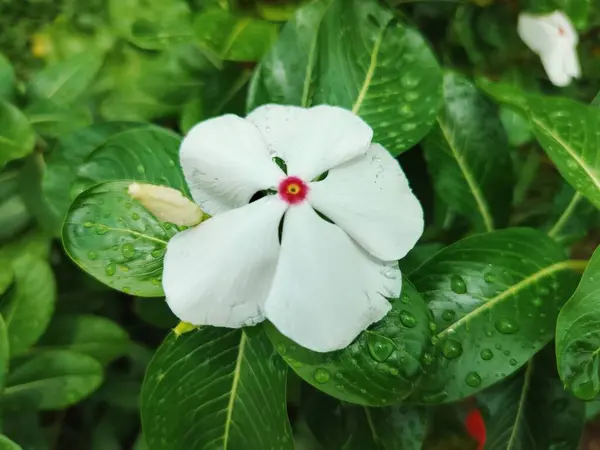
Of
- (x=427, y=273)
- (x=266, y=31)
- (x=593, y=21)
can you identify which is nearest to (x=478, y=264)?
(x=427, y=273)

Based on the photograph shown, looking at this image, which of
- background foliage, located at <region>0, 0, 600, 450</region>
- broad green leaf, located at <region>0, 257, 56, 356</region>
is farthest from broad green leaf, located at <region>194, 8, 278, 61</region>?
broad green leaf, located at <region>0, 257, 56, 356</region>

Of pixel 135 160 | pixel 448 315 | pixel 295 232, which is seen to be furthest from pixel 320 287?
pixel 135 160

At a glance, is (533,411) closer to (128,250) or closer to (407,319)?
(407,319)

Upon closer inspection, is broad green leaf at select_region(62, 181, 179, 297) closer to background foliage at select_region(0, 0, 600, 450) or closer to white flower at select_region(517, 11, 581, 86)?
background foliage at select_region(0, 0, 600, 450)

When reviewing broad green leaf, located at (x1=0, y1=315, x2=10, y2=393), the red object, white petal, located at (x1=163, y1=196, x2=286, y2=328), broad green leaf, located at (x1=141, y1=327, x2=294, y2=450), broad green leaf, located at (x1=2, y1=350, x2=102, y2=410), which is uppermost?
white petal, located at (x1=163, y1=196, x2=286, y2=328)

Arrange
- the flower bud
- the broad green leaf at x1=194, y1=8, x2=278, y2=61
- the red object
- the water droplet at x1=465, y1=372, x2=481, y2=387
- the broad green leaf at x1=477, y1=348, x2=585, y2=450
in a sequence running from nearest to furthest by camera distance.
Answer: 1. the flower bud
2. the water droplet at x1=465, y1=372, x2=481, y2=387
3. the broad green leaf at x1=477, y1=348, x2=585, y2=450
4. the broad green leaf at x1=194, y1=8, x2=278, y2=61
5. the red object

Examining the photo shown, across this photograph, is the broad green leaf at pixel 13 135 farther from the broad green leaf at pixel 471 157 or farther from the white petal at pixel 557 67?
the white petal at pixel 557 67

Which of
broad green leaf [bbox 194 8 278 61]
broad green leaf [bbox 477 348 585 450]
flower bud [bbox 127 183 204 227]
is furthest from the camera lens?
broad green leaf [bbox 194 8 278 61]

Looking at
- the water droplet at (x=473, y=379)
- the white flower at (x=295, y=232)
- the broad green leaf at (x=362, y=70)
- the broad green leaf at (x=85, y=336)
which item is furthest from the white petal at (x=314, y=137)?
the broad green leaf at (x=85, y=336)
